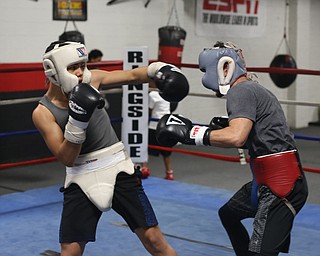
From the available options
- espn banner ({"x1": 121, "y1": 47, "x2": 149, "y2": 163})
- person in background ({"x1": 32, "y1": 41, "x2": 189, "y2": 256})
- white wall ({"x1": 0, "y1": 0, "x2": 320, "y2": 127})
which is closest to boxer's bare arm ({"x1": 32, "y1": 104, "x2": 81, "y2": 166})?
person in background ({"x1": 32, "y1": 41, "x2": 189, "y2": 256})

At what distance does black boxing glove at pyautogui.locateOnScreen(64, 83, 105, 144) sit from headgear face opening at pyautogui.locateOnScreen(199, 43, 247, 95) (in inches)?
17.7

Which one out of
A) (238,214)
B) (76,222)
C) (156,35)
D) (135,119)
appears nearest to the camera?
(76,222)

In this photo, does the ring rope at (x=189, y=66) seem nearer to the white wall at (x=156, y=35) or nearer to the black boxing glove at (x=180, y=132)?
the white wall at (x=156, y=35)

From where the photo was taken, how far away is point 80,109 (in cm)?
247

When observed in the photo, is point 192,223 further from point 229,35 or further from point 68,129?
point 229,35

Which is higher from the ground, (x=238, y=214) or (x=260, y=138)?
(x=260, y=138)

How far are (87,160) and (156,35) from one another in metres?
5.14

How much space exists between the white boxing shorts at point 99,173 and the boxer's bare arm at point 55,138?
109mm

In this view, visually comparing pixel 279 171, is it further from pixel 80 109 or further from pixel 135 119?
pixel 135 119

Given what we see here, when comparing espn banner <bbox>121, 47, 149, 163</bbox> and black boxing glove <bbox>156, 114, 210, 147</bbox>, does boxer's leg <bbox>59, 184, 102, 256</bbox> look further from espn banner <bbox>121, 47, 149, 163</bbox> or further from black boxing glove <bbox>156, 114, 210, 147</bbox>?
espn banner <bbox>121, 47, 149, 163</bbox>

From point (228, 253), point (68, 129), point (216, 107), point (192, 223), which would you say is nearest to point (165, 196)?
point (192, 223)

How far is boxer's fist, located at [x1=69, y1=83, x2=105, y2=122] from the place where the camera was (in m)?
2.46

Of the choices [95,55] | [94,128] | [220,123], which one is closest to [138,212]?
[94,128]

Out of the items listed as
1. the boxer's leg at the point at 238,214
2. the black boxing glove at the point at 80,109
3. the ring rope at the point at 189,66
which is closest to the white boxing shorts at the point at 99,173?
the black boxing glove at the point at 80,109
